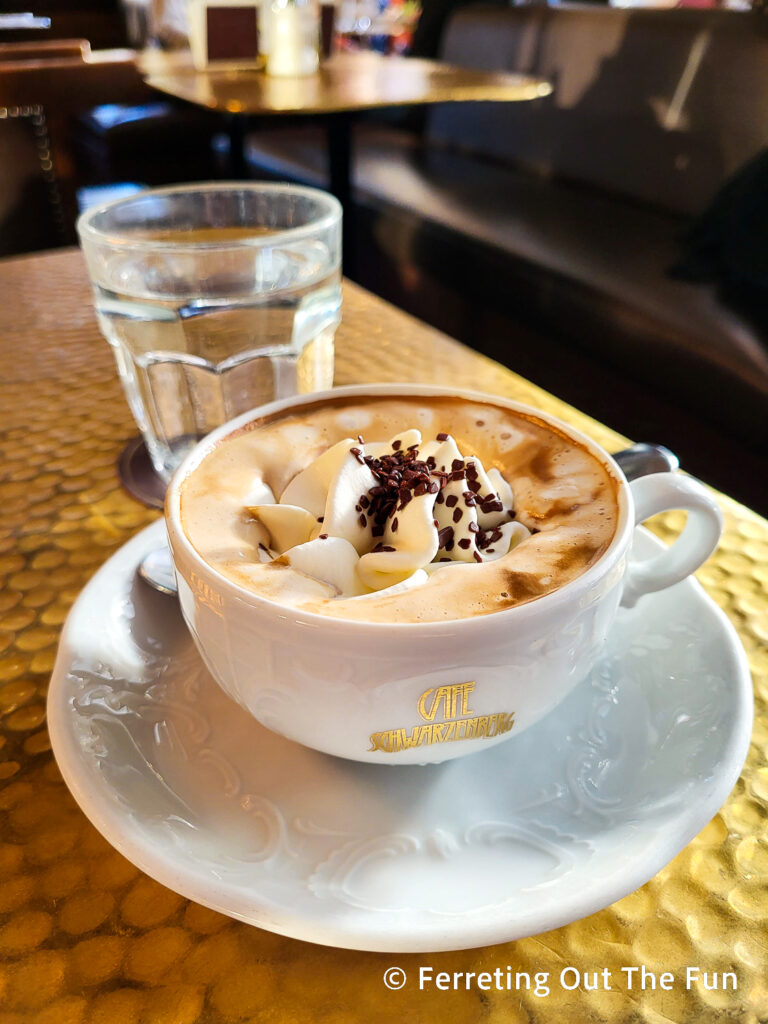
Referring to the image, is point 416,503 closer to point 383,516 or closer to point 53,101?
point 383,516

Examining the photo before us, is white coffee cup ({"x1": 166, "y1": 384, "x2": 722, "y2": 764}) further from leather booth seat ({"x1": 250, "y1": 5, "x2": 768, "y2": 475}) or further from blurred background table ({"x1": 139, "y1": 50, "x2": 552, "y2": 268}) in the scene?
blurred background table ({"x1": 139, "y1": 50, "x2": 552, "y2": 268})

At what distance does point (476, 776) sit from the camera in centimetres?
43

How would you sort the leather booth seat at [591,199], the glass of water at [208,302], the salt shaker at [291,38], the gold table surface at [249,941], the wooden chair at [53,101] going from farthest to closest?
the wooden chair at [53,101] → the salt shaker at [291,38] → the leather booth seat at [591,199] → the glass of water at [208,302] → the gold table surface at [249,941]

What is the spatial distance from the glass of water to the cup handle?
1.26ft

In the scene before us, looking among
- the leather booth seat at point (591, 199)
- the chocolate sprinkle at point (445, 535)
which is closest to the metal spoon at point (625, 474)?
the chocolate sprinkle at point (445, 535)

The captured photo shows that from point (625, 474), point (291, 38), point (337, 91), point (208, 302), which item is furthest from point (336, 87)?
point (625, 474)

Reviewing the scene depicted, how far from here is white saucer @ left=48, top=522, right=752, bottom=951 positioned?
1.16 ft

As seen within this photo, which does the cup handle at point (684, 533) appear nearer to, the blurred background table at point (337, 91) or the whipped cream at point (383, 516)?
the whipped cream at point (383, 516)

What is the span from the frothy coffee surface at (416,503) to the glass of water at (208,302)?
0.71 ft

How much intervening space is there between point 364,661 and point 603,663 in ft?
0.69

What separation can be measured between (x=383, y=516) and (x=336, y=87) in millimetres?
1692

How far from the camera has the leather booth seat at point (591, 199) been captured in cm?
156

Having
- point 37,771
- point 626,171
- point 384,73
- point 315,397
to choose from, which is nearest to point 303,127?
point 384,73

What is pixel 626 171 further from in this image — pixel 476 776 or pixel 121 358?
pixel 476 776
